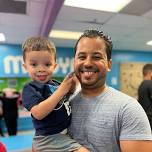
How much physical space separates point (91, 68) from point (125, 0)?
98.7 inches

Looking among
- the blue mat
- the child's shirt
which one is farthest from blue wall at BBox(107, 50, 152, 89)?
the child's shirt

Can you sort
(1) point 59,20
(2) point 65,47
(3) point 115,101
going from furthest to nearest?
1. (2) point 65,47
2. (1) point 59,20
3. (3) point 115,101

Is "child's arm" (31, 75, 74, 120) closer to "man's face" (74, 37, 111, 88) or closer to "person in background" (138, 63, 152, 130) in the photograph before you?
"man's face" (74, 37, 111, 88)

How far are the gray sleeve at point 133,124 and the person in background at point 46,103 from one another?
0.23 m

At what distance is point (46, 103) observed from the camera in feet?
3.79

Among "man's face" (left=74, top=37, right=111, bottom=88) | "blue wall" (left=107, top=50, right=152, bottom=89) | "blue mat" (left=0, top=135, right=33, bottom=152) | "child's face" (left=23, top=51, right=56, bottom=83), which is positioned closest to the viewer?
"man's face" (left=74, top=37, right=111, bottom=88)

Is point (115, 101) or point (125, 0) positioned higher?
point (125, 0)

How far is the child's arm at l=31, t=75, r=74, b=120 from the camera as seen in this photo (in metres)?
1.15

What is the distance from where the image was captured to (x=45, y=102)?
1159mm

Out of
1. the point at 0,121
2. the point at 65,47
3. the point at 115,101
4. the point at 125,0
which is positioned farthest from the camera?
the point at 65,47

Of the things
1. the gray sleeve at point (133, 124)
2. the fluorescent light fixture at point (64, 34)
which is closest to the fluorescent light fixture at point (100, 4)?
the fluorescent light fixture at point (64, 34)

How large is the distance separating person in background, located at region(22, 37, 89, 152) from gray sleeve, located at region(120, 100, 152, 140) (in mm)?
226

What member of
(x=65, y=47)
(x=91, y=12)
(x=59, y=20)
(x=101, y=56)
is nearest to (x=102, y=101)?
(x=101, y=56)

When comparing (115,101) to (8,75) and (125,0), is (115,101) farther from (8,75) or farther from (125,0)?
(8,75)
